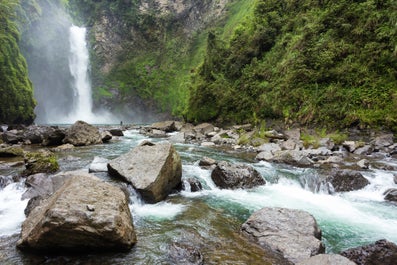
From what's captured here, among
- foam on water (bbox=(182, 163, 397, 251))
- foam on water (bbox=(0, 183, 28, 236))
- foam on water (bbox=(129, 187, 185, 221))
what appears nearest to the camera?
foam on water (bbox=(0, 183, 28, 236))

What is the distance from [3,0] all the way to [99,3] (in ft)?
126

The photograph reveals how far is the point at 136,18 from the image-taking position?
64125 mm

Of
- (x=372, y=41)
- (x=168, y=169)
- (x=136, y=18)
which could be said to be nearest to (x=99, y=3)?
(x=136, y=18)

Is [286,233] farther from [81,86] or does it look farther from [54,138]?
[81,86]

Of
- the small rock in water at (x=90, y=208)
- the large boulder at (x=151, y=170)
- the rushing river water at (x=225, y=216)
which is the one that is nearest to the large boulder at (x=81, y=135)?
the rushing river water at (x=225, y=216)

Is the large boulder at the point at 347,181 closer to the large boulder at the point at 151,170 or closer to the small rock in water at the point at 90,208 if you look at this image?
the large boulder at the point at 151,170

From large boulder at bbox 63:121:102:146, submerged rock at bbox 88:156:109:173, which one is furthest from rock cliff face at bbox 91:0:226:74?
submerged rock at bbox 88:156:109:173

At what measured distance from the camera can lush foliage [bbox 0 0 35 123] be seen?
96.3 feet

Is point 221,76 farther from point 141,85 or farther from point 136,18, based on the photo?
point 136,18

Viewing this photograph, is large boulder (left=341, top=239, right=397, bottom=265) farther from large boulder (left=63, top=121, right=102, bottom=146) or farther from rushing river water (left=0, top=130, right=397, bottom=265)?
large boulder (left=63, top=121, right=102, bottom=146)

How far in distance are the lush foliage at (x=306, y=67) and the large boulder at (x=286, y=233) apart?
1408 cm

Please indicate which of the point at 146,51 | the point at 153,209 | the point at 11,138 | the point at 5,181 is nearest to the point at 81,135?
the point at 11,138

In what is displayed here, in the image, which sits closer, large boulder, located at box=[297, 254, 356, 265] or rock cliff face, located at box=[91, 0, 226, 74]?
large boulder, located at box=[297, 254, 356, 265]

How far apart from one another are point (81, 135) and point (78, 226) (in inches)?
556
